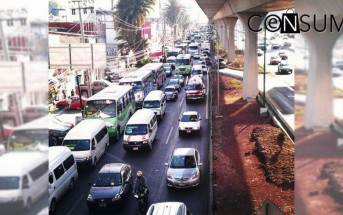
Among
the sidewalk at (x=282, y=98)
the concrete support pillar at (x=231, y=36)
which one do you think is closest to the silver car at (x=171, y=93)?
the sidewalk at (x=282, y=98)

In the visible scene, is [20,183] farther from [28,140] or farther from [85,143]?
[85,143]

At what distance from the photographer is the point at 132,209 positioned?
47.3 ft

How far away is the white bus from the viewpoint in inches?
1227

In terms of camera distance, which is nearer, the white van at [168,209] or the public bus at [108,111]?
the white van at [168,209]

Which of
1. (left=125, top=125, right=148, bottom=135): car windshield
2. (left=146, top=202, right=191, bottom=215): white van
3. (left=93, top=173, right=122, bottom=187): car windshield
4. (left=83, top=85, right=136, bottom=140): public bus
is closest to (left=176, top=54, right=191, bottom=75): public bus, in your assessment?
(left=83, top=85, right=136, bottom=140): public bus

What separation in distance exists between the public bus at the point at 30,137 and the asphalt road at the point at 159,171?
1140 cm

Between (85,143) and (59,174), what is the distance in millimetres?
3414

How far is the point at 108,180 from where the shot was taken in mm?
14734

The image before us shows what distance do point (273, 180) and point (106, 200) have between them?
6.18 meters

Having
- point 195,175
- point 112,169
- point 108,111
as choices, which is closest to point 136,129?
point 108,111

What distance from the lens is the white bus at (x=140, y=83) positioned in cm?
3116

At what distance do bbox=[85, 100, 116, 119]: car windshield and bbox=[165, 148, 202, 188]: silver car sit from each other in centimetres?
677

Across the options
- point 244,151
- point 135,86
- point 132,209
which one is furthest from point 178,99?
point 132,209

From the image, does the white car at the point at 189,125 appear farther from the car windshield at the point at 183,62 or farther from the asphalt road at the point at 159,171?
the car windshield at the point at 183,62
